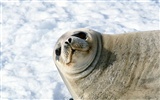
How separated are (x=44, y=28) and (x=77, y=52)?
11.5 feet

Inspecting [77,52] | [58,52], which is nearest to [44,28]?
[58,52]

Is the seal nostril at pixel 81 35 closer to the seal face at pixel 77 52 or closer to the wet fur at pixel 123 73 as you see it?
the seal face at pixel 77 52

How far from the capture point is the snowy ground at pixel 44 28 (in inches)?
185

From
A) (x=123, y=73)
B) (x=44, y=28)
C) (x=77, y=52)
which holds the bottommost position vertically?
(x=44, y=28)

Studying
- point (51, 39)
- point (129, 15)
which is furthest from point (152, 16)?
point (51, 39)

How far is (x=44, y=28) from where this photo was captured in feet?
19.6

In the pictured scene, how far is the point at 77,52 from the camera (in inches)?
99.0

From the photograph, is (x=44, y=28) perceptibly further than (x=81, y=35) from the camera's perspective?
Yes

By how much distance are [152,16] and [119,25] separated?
1.61ft

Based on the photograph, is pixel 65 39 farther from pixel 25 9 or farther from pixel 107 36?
pixel 25 9

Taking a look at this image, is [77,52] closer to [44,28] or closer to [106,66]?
[106,66]

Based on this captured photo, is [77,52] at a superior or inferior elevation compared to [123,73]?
superior

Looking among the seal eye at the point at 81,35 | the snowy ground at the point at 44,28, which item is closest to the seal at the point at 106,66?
the seal eye at the point at 81,35

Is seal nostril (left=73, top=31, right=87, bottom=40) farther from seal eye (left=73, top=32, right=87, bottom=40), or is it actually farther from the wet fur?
the wet fur
